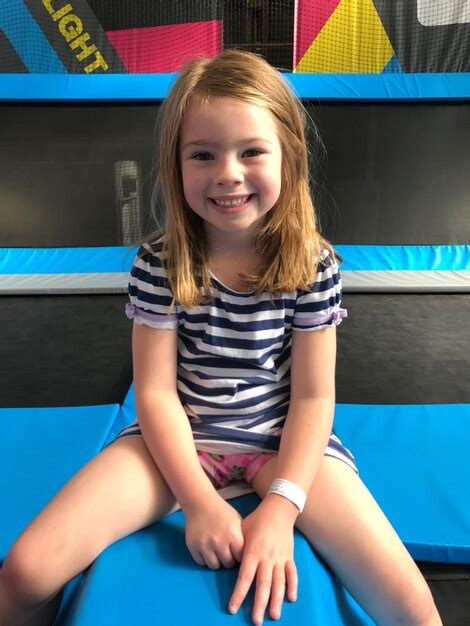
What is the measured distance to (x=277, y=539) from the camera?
0.68 metres

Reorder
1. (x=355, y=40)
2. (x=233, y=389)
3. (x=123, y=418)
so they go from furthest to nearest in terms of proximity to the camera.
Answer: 1. (x=355, y=40)
2. (x=123, y=418)
3. (x=233, y=389)

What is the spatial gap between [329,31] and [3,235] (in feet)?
7.95

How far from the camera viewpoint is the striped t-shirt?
0.86 m

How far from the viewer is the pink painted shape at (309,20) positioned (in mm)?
3496

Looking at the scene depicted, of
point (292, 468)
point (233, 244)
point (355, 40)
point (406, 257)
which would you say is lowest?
point (406, 257)

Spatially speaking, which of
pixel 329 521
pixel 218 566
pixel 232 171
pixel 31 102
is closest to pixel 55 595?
pixel 218 566

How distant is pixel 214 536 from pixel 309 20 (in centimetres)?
359

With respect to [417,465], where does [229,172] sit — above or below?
above

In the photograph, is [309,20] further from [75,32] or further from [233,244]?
[233,244]

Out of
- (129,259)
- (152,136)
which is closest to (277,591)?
Answer: (129,259)

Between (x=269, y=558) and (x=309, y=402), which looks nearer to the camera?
(x=269, y=558)

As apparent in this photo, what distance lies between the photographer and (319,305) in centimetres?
87

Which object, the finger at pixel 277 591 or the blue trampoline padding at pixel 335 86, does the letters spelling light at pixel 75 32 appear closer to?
the blue trampoline padding at pixel 335 86

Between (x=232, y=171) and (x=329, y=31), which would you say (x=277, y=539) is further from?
(x=329, y=31)
